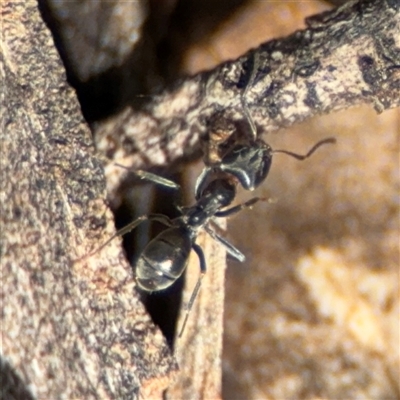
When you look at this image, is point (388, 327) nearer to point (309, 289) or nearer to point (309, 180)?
point (309, 289)

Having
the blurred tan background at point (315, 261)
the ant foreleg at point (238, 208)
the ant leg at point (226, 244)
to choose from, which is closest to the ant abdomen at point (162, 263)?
the ant leg at point (226, 244)

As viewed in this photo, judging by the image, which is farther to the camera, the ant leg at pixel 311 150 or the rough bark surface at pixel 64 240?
the ant leg at pixel 311 150

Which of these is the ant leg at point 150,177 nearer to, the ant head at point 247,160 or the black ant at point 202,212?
the black ant at point 202,212

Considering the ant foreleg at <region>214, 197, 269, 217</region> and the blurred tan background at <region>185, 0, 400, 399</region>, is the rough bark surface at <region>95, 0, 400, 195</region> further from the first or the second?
the blurred tan background at <region>185, 0, 400, 399</region>

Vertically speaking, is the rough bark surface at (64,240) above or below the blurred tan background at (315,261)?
above

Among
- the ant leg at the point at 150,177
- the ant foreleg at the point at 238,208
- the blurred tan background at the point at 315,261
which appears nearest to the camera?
the ant leg at the point at 150,177

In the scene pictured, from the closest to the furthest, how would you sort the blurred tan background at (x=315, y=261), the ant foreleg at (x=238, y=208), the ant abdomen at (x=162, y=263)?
the ant abdomen at (x=162, y=263) < the ant foreleg at (x=238, y=208) < the blurred tan background at (x=315, y=261)

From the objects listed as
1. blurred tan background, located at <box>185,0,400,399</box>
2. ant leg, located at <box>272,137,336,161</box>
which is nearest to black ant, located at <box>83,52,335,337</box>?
ant leg, located at <box>272,137,336,161</box>
